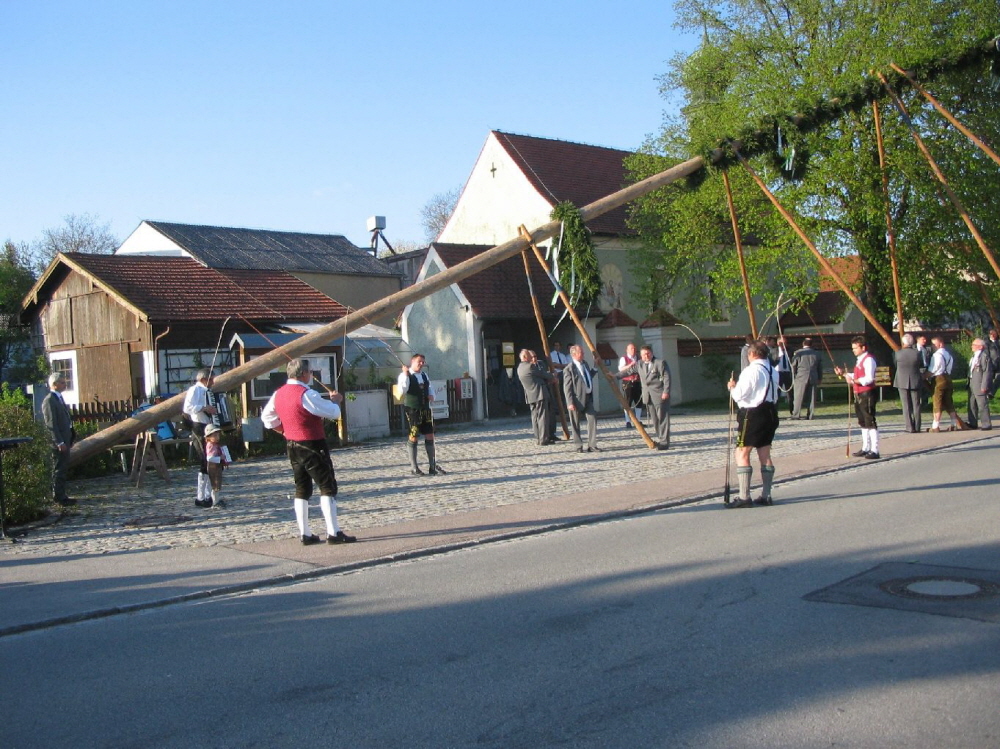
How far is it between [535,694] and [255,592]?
12.0 feet

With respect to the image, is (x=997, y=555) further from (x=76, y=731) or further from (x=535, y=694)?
(x=76, y=731)

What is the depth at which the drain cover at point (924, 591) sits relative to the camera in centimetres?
601

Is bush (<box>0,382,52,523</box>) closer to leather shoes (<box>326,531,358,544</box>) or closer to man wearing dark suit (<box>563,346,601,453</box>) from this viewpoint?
leather shoes (<box>326,531,358,544</box>)

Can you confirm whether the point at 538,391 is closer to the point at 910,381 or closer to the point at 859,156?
the point at 910,381

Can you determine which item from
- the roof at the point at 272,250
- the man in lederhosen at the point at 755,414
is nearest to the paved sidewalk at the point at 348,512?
the man in lederhosen at the point at 755,414

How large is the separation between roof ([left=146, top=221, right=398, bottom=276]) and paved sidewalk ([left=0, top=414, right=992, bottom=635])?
18.5m

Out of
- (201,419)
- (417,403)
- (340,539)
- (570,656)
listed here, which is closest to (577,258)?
(417,403)

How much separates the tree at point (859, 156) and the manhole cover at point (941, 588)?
51.2ft

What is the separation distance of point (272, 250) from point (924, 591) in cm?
3396

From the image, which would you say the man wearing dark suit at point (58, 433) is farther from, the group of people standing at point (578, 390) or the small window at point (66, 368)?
the small window at point (66, 368)

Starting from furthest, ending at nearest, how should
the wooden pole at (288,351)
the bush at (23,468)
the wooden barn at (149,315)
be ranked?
the wooden barn at (149,315) → the wooden pole at (288,351) → the bush at (23,468)

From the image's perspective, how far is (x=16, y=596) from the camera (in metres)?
7.96

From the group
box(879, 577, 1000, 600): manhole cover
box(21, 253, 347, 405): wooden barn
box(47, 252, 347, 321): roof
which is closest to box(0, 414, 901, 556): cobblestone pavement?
box(879, 577, 1000, 600): manhole cover

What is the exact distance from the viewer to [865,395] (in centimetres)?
1432
